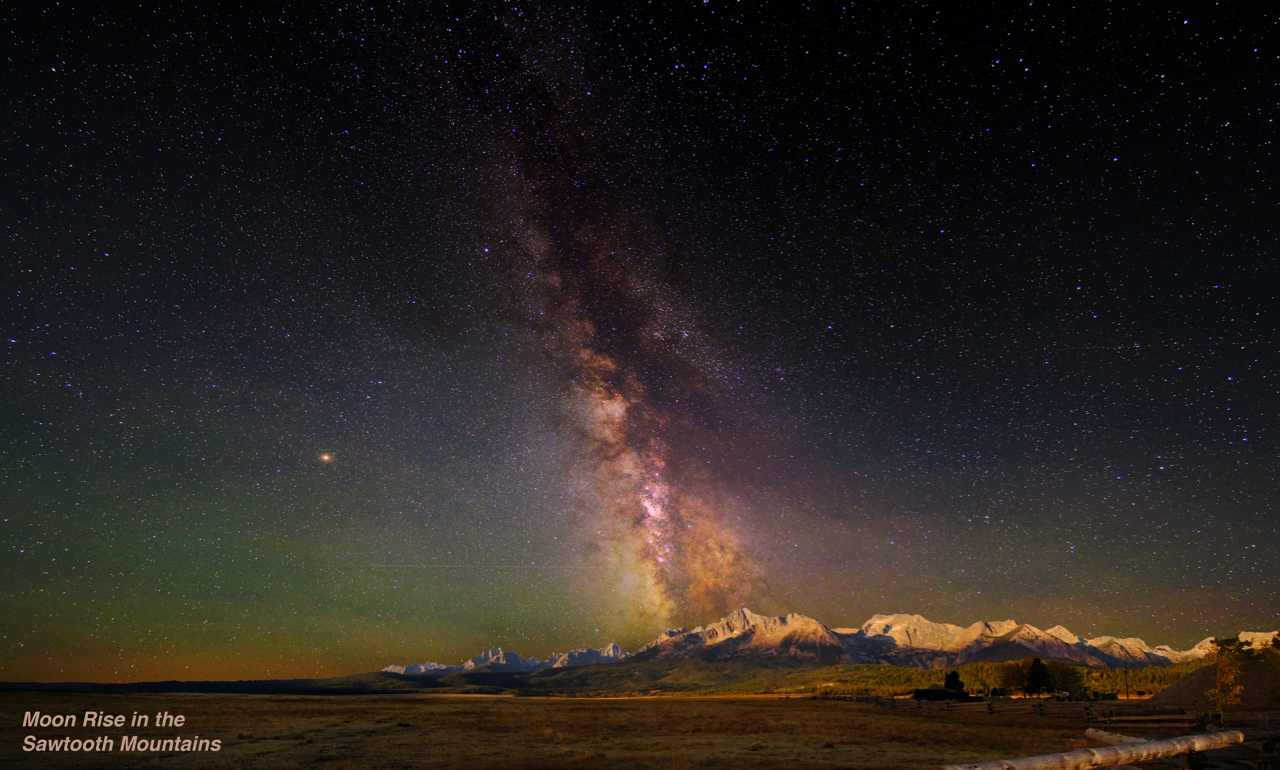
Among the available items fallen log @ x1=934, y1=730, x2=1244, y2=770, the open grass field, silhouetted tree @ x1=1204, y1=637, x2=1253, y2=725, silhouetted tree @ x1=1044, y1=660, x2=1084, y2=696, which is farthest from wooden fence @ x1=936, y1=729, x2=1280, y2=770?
silhouetted tree @ x1=1044, y1=660, x2=1084, y2=696

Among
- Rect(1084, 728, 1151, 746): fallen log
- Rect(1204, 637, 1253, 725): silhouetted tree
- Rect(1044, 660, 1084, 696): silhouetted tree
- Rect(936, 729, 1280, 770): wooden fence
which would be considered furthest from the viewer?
Rect(1044, 660, 1084, 696): silhouetted tree

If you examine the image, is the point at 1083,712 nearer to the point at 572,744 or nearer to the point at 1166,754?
the point at 572,744

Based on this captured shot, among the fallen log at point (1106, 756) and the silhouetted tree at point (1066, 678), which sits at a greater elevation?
the fallen log at point (1106, 756)

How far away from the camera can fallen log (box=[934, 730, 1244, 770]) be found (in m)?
7.83

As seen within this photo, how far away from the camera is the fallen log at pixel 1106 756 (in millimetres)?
7825

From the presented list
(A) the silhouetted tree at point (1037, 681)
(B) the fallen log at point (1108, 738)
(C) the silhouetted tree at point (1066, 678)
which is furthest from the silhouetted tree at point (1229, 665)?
(B) the fallen log at point (1108, 738)

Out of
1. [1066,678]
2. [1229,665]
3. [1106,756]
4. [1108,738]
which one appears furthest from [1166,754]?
[1066,678]

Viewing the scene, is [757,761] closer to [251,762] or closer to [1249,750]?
[1249,750]

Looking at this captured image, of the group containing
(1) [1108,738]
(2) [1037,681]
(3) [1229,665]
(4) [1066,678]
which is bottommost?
(4) [1066,678]

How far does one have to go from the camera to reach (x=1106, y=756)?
9570 millimetres

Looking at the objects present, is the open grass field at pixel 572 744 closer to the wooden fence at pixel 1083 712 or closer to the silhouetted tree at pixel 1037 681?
the wooden fence at pixel 1083 712

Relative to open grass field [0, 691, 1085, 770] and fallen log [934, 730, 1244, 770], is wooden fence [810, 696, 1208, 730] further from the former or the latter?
fallen log [934, 730, 1244, 770]

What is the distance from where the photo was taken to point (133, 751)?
2138 centimetres

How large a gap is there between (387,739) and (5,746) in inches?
549
